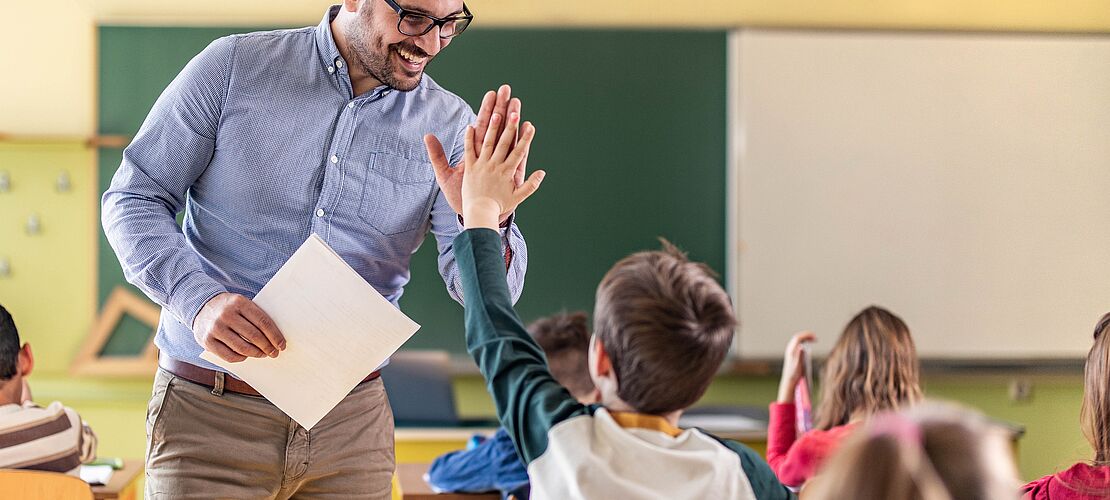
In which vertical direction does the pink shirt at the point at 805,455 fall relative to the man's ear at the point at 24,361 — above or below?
below

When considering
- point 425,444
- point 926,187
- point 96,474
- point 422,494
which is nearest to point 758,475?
point 422,494

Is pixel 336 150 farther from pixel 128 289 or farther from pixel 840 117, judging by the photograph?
pixel 840 117

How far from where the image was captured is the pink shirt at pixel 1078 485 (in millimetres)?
1864

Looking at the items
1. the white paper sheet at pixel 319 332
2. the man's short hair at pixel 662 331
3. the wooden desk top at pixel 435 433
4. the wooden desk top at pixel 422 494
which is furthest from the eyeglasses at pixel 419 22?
the wooden desk top at pixel 435 433

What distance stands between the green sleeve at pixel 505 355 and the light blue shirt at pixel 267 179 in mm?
205

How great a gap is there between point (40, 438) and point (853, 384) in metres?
2.01

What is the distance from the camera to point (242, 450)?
5.28 feet

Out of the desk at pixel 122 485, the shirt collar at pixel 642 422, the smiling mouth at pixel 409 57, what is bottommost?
the desk at pixel 122 485

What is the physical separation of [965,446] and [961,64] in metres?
4.28

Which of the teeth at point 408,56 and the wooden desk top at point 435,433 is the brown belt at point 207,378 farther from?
the wooden desk top at point 435,433

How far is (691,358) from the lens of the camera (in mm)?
1433

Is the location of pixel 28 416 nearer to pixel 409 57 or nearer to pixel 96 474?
pixel 96 474

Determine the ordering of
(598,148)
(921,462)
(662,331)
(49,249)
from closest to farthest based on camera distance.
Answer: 1. (921,462)
2. (662,331)
3. (49,249)
4. (598,148)

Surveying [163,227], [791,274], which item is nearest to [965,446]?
[163,227]
